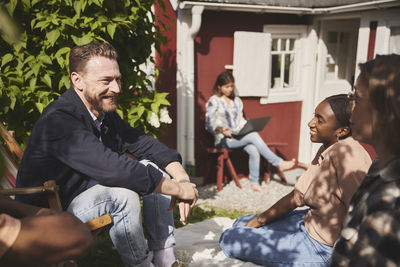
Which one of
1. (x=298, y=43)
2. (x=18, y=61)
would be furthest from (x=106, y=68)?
(x=298, y=43)

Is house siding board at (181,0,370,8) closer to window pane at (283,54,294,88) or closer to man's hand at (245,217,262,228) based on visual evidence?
window pane at (283,54,294,88)

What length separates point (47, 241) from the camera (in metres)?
1.17

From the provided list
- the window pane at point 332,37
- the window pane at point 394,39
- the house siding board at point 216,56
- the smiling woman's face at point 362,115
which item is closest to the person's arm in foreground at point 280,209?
the smiling woman's face at point 362,115

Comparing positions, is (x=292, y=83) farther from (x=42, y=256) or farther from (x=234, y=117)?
(x=42, y=256)

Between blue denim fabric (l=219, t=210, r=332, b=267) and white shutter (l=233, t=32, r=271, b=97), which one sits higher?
white shutter (l=233, t=32, r=271, b=97)

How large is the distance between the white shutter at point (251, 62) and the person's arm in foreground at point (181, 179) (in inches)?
153

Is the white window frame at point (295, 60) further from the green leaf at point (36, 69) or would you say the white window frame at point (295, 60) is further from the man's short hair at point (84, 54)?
the man's short hair at point (84, 54)

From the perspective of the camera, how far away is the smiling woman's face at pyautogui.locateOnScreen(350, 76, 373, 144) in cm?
151

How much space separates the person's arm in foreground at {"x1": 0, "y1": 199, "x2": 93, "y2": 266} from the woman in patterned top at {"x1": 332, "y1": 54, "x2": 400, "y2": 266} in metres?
0.96

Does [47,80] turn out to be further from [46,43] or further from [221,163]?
[221,163]

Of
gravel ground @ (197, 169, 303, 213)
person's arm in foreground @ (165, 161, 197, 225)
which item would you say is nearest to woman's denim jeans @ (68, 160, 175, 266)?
person's arm in foreground @ (165, 161, 197, 225)

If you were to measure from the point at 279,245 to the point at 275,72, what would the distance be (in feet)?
16.1

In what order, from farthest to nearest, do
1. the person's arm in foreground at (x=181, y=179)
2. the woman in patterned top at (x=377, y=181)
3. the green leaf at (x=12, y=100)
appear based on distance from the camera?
1. the green leaf at (x=12, y=100)
2. the person's arm in foreground at (x=181, y=179)
3. the woman in patterned top at (x=377, y=181)

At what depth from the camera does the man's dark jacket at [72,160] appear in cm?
235
